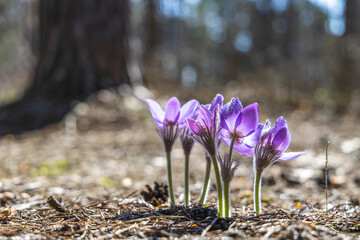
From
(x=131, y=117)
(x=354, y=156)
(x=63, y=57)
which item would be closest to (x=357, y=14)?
(x=354, y=156)

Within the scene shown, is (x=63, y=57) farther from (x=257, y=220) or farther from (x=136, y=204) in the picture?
(x=257, y=220)

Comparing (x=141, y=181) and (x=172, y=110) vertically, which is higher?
(x=172, y=110)

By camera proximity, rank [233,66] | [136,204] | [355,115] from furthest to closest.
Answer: [233,66]
[355,115]
[136,204]

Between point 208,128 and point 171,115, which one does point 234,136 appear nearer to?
point 208,128

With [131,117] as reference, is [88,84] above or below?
above

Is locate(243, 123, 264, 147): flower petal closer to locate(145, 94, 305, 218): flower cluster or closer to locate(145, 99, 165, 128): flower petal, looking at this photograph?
locate(145, 94, 305, 218): flower cluster

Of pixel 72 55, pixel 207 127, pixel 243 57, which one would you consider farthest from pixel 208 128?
pixel 243 57
